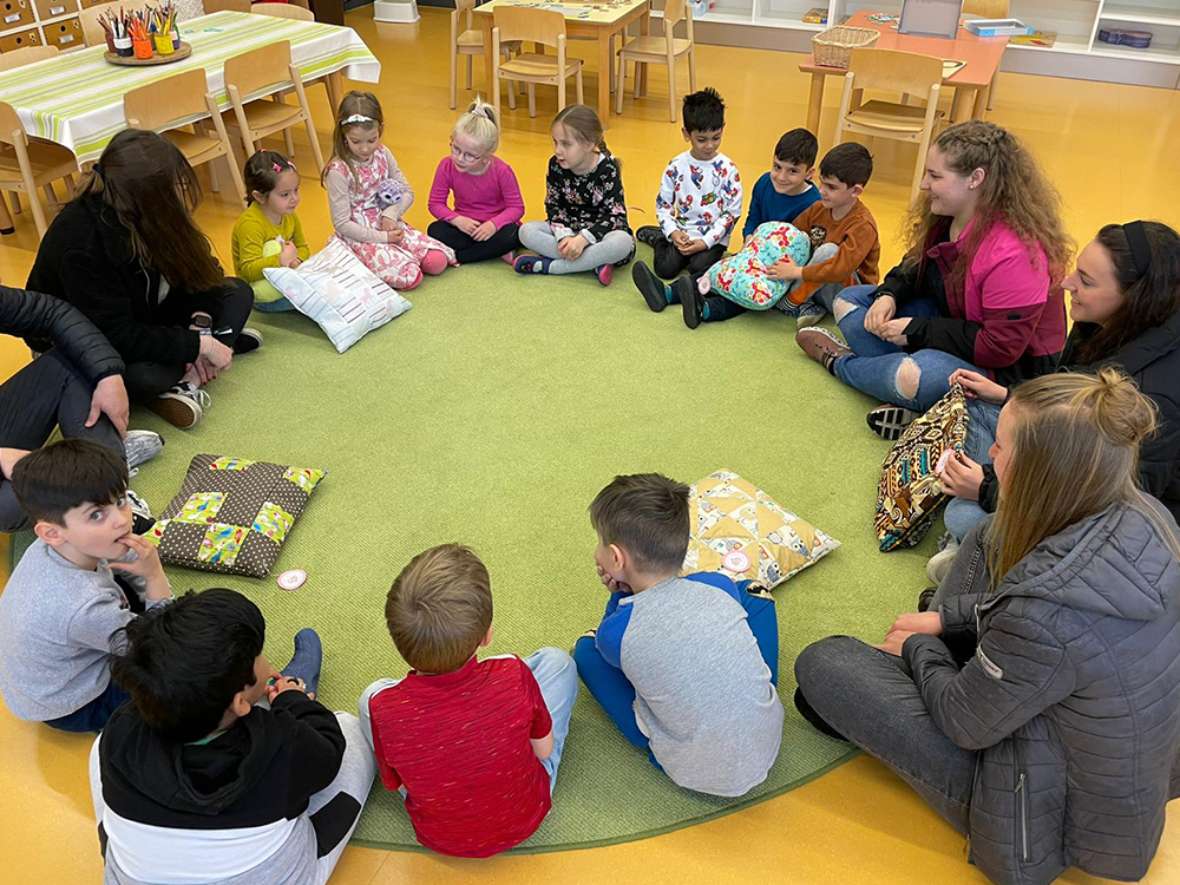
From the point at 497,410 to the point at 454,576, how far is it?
1598 mm

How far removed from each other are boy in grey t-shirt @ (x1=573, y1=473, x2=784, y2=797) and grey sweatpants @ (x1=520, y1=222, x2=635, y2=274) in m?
2.30

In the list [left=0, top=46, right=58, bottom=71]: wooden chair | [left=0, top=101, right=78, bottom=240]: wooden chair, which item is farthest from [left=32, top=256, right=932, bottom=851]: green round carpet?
[left=0, top=46, right=58, bottom=71]: wooden chair

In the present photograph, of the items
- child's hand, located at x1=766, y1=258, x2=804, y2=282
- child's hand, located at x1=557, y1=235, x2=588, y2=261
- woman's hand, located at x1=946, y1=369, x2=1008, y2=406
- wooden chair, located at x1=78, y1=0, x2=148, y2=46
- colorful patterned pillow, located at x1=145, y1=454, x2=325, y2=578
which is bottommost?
colorful patterned pillow, located at x1=145, y1=454, x2=325, y2=578

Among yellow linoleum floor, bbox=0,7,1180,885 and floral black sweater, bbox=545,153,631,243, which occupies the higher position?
floral black sweater, bbox=545,153,631,243

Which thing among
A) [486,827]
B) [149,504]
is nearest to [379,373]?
[149,504]

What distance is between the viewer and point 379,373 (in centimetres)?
354

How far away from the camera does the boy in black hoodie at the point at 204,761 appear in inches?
62.8

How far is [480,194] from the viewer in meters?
4.29

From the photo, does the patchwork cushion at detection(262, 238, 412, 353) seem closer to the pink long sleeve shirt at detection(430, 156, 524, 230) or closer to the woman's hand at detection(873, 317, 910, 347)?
the pink long sleeve shirt at detection(430, 156, 524, 230)

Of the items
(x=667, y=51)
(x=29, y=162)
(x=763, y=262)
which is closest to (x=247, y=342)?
(x=29, y=162)

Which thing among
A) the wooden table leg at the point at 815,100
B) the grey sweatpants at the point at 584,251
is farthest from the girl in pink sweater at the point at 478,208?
the wooden table leg at the point at 815,100

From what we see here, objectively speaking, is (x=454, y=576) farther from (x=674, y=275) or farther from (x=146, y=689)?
(x=674, y=275)

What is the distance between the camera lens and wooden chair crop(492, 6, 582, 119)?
5.64 m

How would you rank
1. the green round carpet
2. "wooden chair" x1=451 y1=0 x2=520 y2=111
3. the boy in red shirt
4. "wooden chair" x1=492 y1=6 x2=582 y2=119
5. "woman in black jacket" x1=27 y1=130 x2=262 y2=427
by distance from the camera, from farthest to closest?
"wooden chair" x1=451 y1=0 x2=520 y2=111
"wooden chair" x1=492 y1=6 x2=582 y2=119
"woman in black jacket" x1=27 y1=130 x2=262 y2=427
the green round carpet
the boy in red shirt
